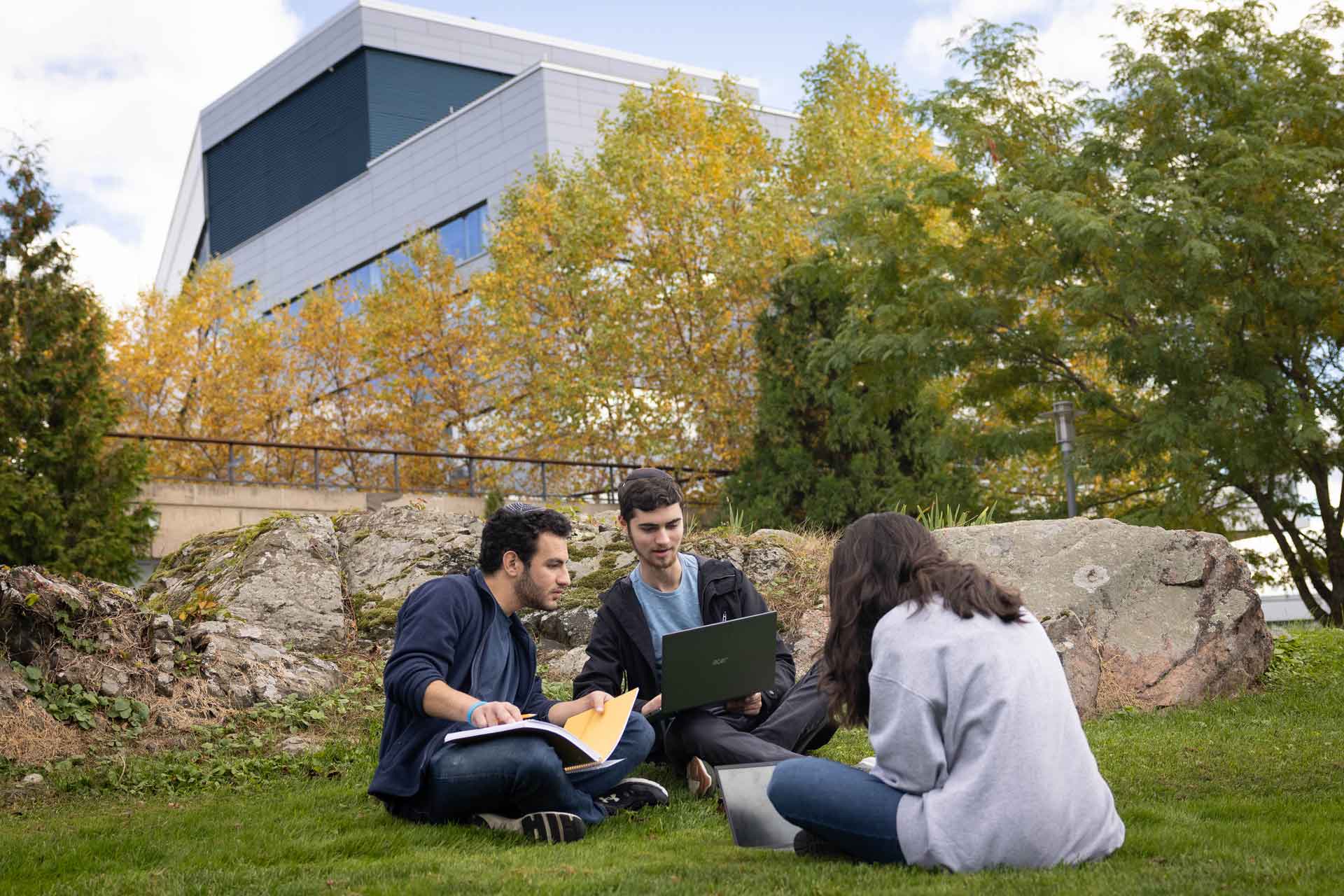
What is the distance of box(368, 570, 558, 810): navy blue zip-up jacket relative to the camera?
4840 millimetres

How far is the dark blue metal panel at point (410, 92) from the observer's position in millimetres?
43938

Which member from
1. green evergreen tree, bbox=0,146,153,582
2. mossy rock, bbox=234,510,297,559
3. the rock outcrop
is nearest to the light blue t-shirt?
the rock outcrop

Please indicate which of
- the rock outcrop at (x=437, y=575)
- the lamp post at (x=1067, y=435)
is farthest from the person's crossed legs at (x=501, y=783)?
the lamp post at (x=1067, y=435)

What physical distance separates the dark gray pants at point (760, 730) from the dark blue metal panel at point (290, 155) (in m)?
41.2

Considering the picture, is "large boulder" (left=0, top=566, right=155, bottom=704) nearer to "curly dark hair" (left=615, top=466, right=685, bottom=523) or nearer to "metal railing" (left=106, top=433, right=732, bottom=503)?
"curly dark hair" (left=615, top=466, right=685, bottom=523)

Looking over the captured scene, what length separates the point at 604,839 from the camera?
15.9 feet

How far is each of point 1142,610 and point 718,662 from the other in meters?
4.47

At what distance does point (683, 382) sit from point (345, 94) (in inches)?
1052

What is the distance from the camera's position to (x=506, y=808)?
498cm

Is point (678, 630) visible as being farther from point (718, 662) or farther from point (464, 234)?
point (464, 234)

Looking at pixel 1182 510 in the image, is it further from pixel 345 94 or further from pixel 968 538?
pixel 345 94

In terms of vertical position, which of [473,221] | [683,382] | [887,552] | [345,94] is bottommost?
[887,552]

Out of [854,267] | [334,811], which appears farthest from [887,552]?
[854,267]

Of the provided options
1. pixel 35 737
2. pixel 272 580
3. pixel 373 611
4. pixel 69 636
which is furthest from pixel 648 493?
pixel 272 580
